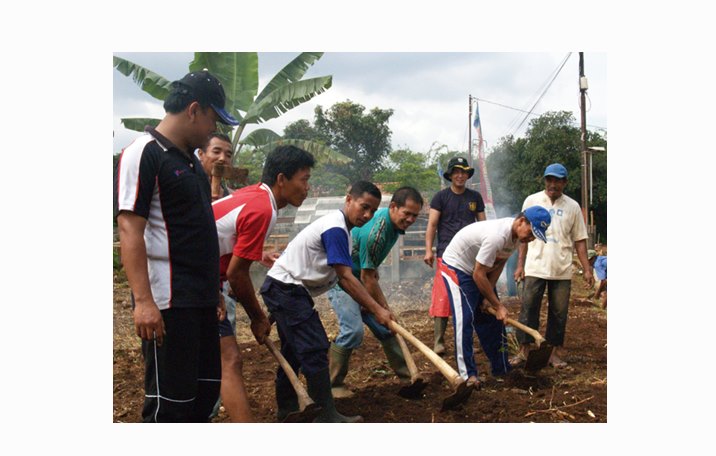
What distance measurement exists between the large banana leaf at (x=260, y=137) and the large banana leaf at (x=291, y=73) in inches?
12.3

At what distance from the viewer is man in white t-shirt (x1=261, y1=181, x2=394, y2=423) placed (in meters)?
3.53

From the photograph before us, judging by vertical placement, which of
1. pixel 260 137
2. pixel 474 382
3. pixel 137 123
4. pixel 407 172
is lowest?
pixel 474 382

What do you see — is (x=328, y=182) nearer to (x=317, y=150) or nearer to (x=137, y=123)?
(x=317, y=150)

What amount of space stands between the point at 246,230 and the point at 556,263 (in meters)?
2.91

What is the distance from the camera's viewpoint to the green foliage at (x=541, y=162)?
5.40 meters

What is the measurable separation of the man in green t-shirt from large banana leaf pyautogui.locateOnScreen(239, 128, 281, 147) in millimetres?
1965

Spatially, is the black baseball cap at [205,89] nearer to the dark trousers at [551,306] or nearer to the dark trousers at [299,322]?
the dark trousers at [299,322]

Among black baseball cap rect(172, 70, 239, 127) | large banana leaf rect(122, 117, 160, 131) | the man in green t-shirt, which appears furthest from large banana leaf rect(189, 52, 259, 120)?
black baseball cap rect(172, 70, 239, 127)

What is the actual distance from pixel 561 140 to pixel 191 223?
16.4 ft

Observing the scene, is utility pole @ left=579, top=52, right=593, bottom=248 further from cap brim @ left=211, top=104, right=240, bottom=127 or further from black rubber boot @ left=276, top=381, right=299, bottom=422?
cap brim @ left=211, top=104, right=240, bottom=127

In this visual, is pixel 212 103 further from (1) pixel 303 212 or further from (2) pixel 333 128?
(1) pixel 303 212

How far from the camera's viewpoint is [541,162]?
23.8 ft

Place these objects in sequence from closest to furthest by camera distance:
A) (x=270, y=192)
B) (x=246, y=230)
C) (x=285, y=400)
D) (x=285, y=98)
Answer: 1. (x=246, y=230)
2. (x=270, y=192)
3. (x=285, y=400)
4. (x=285, y=98)

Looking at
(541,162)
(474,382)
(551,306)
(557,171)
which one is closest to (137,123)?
(557,171)
